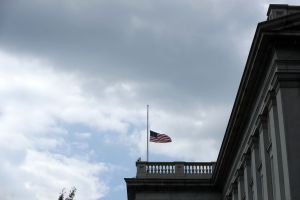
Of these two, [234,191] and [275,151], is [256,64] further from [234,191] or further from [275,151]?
[234,191]

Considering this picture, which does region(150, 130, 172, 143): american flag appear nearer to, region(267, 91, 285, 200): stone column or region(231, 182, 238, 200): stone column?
region(231, 182, 238, 200): stone column

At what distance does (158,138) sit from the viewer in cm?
5406

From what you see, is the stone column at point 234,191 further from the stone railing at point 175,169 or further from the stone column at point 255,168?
the stone column at point 255,168

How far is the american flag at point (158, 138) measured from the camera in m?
53.8

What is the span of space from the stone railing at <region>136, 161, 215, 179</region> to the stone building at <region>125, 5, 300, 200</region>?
33.4 ft

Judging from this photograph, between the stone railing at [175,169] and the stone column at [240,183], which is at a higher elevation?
the stone railing at [175,169]

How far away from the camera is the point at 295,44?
3023 centimetres

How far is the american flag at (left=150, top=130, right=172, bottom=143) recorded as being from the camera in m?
53.8

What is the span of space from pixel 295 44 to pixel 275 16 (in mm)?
2053

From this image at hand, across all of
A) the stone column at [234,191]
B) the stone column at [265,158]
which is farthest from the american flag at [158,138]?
the stone column at [265,158]

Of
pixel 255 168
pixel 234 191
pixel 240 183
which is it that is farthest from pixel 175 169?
pixel 255 168

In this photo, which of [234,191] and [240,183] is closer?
[240,183]

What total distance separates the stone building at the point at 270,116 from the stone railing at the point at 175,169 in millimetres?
10177

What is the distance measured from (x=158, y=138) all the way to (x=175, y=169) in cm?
295
